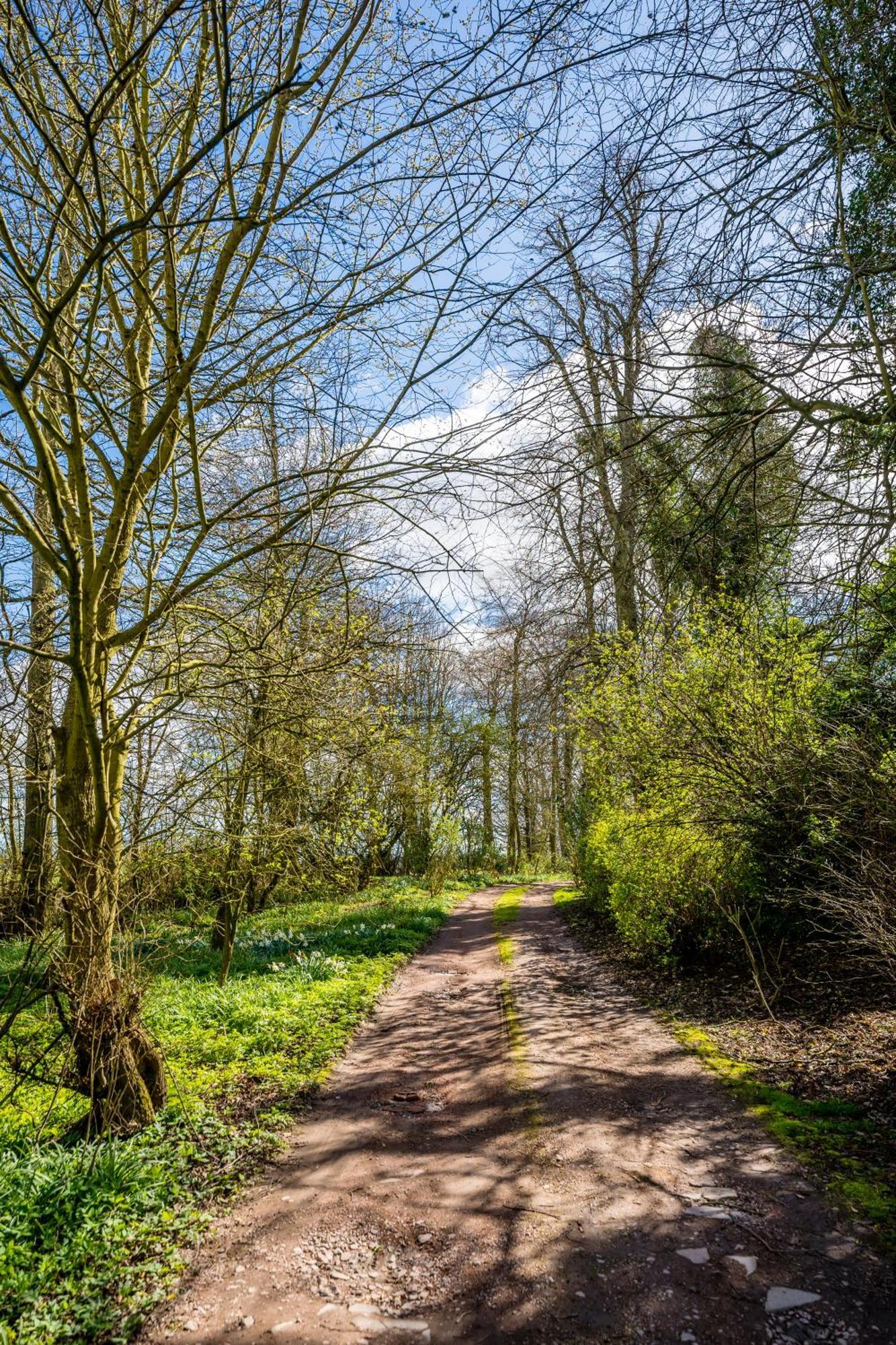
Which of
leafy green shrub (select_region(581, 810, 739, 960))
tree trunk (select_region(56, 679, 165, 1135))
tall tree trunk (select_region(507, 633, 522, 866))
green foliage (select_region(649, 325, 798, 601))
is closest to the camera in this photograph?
tree trunk (select_region(56, 679, 165, 1135))

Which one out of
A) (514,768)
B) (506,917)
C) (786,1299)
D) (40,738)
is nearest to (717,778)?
(786,1299)

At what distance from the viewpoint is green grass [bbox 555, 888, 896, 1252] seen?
3.09 meters

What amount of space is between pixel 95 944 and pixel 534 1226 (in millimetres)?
2513

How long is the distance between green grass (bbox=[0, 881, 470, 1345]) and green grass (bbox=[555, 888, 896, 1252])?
2915 millimetres

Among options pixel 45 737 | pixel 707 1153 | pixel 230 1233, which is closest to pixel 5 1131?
pixel 230 1233

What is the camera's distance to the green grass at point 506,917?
9633 mm

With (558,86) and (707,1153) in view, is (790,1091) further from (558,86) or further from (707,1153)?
(558,86)

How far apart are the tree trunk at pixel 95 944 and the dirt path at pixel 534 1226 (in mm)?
923

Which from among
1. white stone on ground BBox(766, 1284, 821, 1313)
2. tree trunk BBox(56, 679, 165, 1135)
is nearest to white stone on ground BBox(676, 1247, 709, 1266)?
white stone on ground BBox(766, 1284, 821, 1313)

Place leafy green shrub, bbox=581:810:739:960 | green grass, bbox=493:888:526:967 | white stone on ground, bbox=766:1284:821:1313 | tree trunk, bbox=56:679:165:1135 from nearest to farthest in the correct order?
white stone on ground, bbox=766:1284:821:1313
tree trunk, bbox=56:679:165:1135
leafy green shrub, bbox=581:810:739:960
green grass, bbox=493:888:526:967

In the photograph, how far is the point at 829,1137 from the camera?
375 centimetres

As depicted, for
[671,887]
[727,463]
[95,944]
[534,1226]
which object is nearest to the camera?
[534,1226]

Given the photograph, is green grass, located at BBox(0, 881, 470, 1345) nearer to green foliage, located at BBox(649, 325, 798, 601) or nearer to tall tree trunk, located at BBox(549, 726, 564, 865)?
green foliage, located at BBox(649, 325, 798, 601)

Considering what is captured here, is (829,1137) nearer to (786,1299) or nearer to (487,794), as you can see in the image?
(786,1299)
